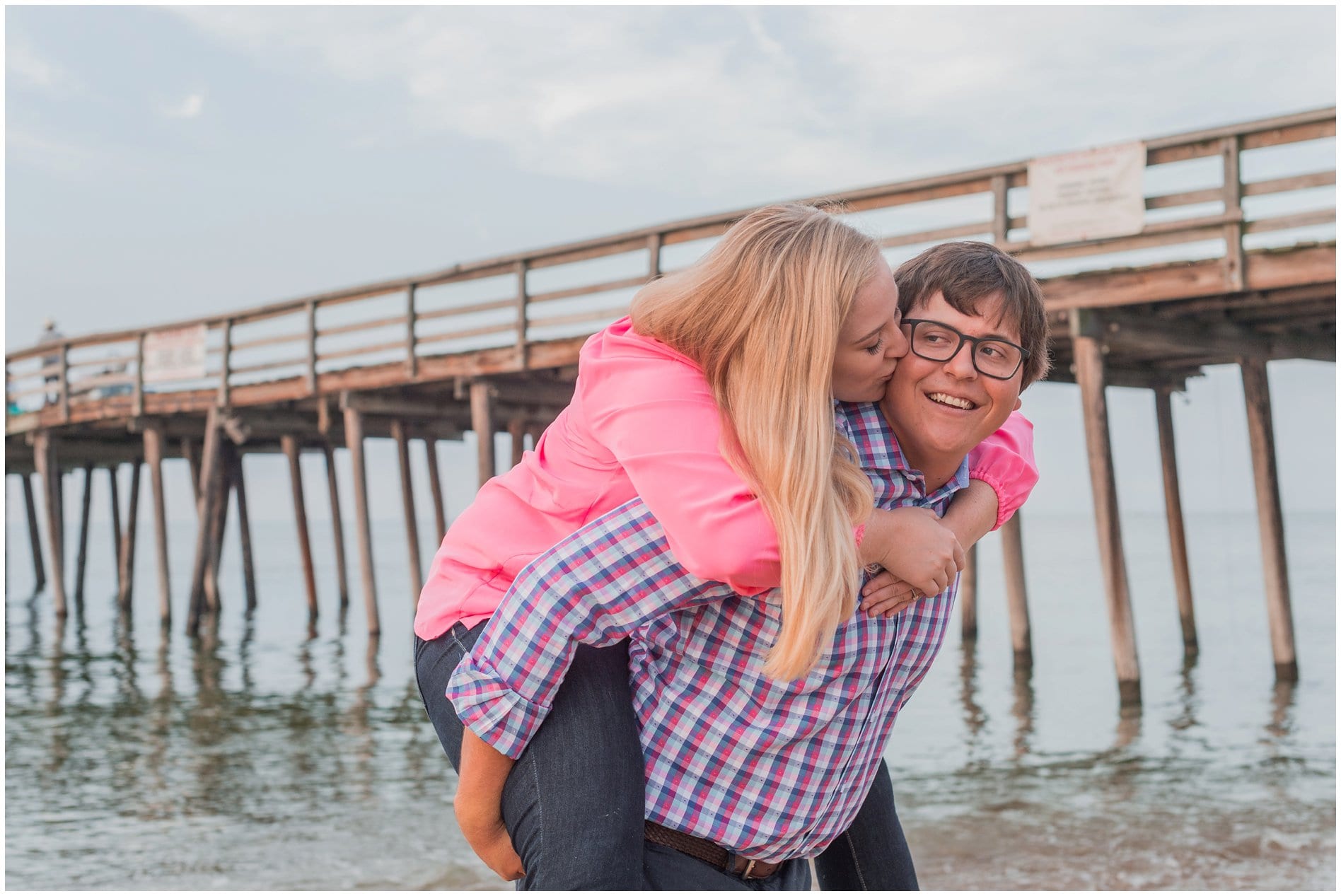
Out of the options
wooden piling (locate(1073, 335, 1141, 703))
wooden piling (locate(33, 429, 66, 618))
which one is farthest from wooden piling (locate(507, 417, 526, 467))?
wooden piling (locate(33, 429, 66, 618))

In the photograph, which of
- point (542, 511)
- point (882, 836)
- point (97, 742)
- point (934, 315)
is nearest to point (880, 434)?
point (934, 315)

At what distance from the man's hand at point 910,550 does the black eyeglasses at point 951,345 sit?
0.72ft

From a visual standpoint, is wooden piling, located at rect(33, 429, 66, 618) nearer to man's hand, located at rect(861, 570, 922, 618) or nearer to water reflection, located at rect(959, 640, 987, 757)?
water reflection, located at rect(959, 640, 987, 757)

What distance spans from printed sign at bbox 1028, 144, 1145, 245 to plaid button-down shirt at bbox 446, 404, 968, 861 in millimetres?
7377

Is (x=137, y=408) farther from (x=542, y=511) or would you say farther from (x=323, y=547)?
(x=323, y=547)

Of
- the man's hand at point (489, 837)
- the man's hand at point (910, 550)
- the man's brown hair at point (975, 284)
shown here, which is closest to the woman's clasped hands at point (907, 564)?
the man's hand at point (910, 550)

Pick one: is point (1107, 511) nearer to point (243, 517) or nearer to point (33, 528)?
point (243, 517)

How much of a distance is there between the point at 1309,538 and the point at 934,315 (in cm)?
6055

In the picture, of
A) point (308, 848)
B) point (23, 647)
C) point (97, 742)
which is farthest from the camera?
point (23, 647)

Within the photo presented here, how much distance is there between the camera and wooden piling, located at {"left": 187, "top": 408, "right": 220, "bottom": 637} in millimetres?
16219

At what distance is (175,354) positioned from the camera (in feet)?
53.9

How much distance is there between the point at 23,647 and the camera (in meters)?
16.8

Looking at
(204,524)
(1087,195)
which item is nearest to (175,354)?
(204,524)

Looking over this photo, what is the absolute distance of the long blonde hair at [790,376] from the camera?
4.58 feet
